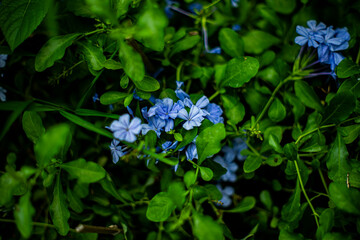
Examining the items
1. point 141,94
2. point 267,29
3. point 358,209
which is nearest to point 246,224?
point 358,209

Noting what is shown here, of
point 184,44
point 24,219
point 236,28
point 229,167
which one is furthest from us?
point 236,28

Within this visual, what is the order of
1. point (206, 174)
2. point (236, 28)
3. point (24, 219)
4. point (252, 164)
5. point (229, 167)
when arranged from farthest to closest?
point (236, 28)
point (229, 167)
point (252, 164)
point (206, 174)
point (24, 219)

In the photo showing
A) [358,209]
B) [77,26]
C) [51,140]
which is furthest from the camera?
[77,26]

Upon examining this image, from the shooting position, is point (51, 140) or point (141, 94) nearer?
point (51, 140)

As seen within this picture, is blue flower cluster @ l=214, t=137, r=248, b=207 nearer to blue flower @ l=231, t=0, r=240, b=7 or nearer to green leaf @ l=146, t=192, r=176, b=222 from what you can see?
green leaf @ l=146, t=192, r=176, b=222

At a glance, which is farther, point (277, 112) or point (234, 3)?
point (234, 3)

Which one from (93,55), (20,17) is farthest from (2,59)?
(93,55)

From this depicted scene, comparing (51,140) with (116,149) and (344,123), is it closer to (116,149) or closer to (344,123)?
(116,149)

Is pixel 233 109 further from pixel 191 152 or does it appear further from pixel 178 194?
pixel 178 194
